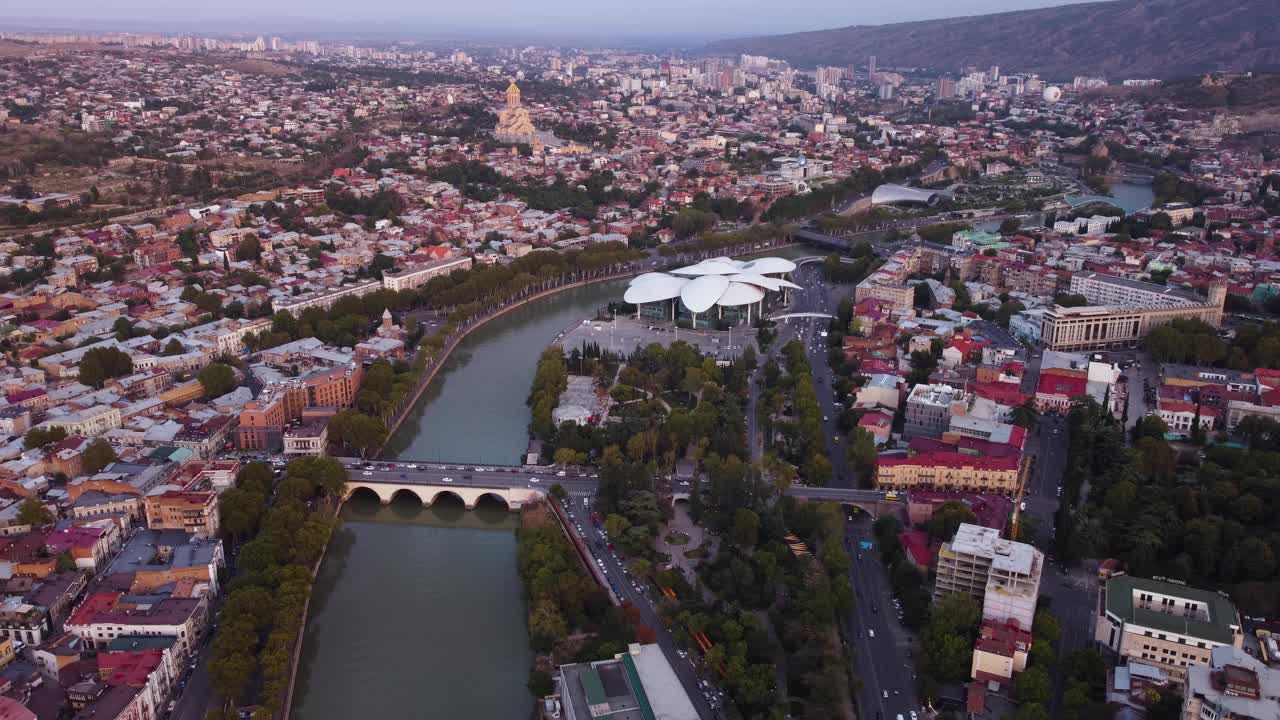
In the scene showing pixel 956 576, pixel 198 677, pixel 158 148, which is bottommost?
pixel 198 677

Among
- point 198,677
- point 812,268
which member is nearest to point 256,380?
point 198,677

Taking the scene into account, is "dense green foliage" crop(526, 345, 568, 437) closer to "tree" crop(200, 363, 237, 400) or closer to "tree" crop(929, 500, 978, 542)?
"tree" crop(200, 363, 237, 400)

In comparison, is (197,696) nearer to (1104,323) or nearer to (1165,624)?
(1165,624)

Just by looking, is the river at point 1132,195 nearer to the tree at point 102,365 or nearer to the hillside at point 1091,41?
the tree at point 102,365

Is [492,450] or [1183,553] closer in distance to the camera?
[1183,553]

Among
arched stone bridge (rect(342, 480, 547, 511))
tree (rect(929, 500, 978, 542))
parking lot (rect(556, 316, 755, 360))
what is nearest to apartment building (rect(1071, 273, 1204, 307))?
parking lot (rect(556, 316, 755, 360))

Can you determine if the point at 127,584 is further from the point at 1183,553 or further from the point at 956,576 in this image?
the point at 1183,553

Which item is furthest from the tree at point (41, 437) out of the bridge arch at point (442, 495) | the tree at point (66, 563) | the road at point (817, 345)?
the road at point (817, 345)

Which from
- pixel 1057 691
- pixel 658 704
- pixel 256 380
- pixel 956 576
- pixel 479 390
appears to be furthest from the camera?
pixel 479 390
